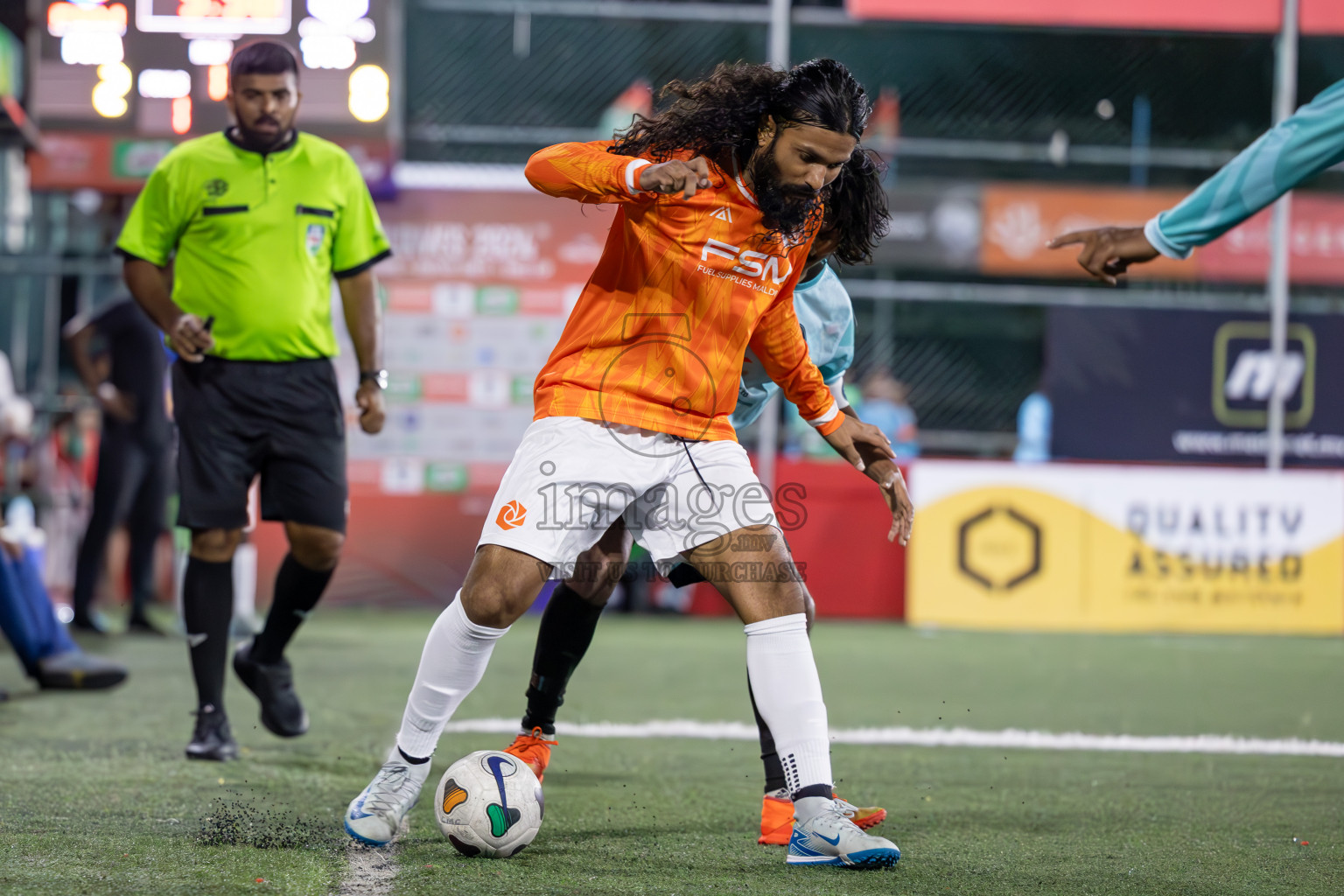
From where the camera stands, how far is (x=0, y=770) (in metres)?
3.94

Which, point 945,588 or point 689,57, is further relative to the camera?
point 689,57

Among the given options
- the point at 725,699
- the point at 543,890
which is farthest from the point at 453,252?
the point at 543,890

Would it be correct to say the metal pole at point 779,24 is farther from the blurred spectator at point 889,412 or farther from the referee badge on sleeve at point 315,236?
the referee badge on sleeve at point 315,236

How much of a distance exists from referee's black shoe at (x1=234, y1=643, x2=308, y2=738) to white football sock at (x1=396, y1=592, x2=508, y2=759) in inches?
54.7

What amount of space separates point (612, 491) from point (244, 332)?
5.66 feet

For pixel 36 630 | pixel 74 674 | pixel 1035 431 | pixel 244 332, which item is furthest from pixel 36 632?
pixel 1035 431

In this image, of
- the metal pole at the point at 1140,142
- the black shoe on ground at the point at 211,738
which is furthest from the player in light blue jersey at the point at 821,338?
the metal pole at the point at 1140,142

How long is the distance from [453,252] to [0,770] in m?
7.44

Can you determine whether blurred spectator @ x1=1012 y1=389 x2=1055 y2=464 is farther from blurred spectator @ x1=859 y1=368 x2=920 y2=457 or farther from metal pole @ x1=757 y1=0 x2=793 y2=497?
metal pole @ x1=757 y1=0 x2=793 y2=497

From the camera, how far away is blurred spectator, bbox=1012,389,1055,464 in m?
10.7

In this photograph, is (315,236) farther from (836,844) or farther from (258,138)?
(836,844)

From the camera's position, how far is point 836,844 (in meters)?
3.01

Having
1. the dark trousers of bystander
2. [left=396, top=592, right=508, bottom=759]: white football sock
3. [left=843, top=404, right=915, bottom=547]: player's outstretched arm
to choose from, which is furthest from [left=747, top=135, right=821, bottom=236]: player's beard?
the dark trousers of bystander

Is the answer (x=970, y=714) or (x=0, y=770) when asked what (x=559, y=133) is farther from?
(x=0, y=770)
